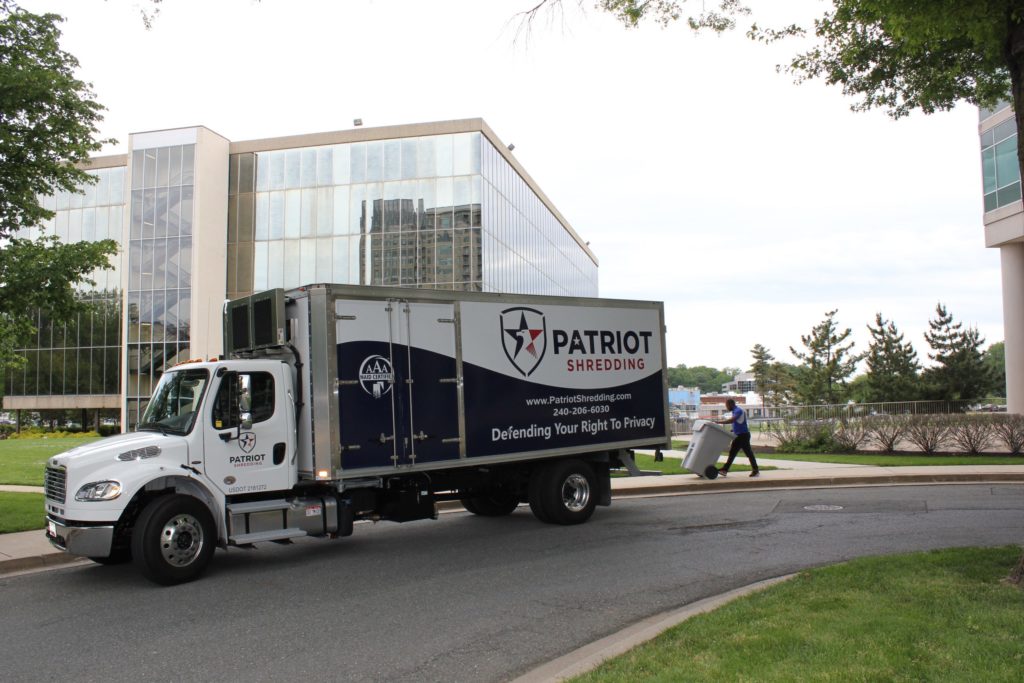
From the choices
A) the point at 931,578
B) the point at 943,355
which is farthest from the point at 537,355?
the point at 943,355

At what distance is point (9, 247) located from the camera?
12.1 metres

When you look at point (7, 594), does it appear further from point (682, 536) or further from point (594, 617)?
point (682, 536)

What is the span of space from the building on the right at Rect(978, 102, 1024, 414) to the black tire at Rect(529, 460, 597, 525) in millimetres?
28263

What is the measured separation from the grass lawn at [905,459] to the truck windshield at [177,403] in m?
15.4

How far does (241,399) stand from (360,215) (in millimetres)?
32468

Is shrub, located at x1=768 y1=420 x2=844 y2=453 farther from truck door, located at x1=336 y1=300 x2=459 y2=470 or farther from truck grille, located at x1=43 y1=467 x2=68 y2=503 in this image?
truck grille, located at x1=43 y1=467 x2=68 y2=503

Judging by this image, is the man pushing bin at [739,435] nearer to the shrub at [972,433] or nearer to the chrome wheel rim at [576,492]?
the chrome wheel rim at [576,492]

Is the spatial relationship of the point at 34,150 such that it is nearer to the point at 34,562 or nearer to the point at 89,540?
the point at 34,562

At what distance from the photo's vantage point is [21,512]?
1222cm

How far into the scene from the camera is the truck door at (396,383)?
29.8 ft

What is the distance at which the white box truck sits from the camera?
321 inches

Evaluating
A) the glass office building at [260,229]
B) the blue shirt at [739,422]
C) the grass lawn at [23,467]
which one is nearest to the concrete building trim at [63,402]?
the glass office building at [260,229]

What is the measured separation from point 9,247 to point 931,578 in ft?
42.6

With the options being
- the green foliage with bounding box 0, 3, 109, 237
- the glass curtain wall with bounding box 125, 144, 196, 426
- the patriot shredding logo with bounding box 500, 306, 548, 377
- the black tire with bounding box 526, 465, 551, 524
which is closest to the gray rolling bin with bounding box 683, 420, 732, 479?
the black tire with bounding box 526, 465, 551, 524
